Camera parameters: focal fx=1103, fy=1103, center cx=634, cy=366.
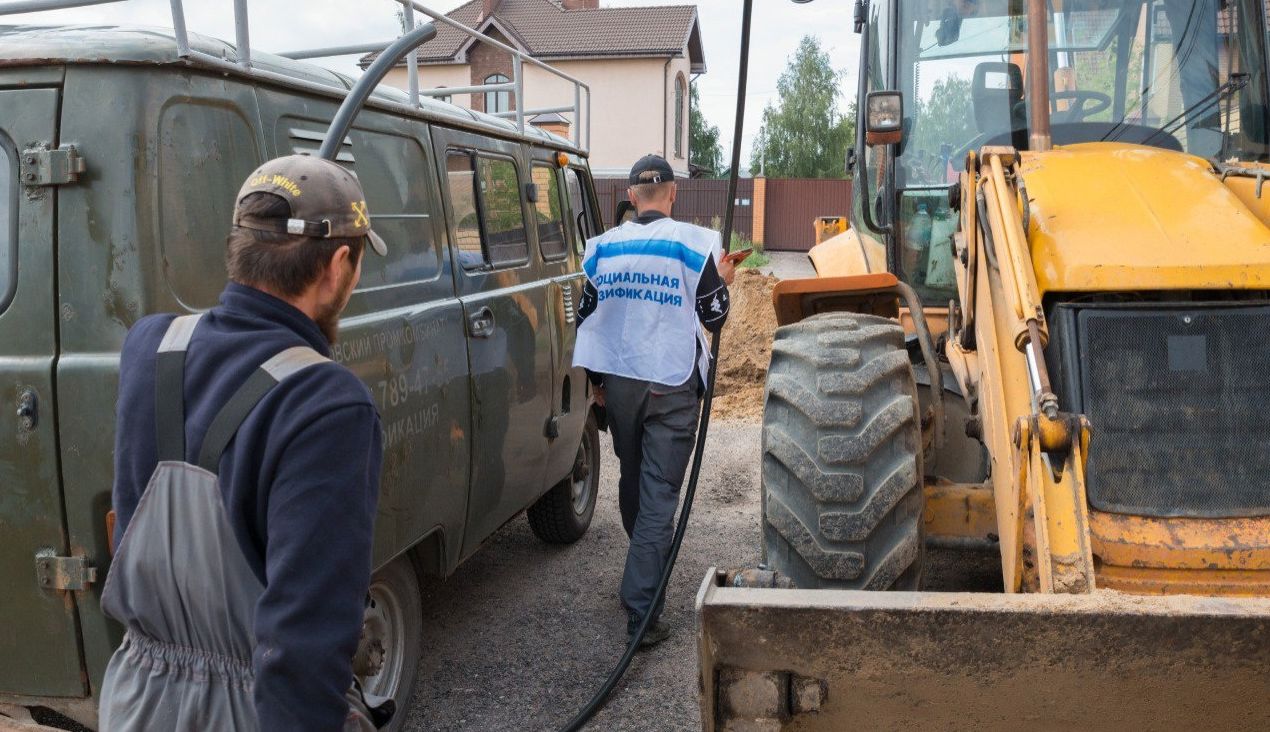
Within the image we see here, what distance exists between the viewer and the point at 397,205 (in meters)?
4.09

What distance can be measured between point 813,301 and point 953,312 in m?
0.63

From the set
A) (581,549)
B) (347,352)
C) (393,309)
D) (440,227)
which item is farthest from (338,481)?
(581,549)

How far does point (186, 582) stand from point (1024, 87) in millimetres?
4223

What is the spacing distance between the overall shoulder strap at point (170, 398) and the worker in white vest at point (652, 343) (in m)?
3.10

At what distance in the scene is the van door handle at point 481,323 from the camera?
447 centimetres

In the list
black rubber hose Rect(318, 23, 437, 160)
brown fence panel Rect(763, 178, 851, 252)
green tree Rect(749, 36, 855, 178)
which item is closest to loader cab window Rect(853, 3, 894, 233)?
black rubber hose Rect(318, 23, 437, 160)

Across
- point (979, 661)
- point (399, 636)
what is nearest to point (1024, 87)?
point (979, 661)

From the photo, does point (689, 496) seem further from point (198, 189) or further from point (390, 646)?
point (198, 189)

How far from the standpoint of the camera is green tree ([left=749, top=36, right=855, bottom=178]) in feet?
171

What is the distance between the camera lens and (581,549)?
6383 mm

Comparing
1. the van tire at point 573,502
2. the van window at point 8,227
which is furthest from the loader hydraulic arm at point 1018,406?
the van tire at point 573,502

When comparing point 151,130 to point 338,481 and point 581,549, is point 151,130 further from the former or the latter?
point 581,549

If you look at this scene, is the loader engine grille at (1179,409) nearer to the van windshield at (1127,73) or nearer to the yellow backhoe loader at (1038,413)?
the yellow backhoe loader at (1038,413)

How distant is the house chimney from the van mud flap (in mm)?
35584
